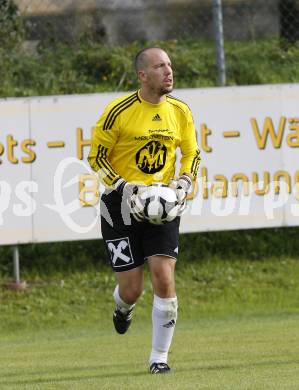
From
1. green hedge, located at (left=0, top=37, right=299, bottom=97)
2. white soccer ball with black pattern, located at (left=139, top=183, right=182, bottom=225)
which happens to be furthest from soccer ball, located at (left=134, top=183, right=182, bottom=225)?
green hedge, located at (left=0, top=37, right=299, bottom=97)

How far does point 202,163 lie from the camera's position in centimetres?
1444

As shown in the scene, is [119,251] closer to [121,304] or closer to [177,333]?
[121,304]

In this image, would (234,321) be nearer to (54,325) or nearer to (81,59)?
(54,325)

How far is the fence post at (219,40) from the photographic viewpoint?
1575 centimetres

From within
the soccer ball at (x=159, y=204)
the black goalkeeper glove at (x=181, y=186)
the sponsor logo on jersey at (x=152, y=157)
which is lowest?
the soccer ball at (x=159, y=204)

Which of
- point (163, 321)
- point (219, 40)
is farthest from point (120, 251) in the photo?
point (219, 40)

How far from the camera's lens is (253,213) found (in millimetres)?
14672

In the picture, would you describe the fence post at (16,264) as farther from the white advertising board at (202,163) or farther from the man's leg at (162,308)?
the man's leg at (162,308)

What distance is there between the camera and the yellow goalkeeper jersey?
8906 mm

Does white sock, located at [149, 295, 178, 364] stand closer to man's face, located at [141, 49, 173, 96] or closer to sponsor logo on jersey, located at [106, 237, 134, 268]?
sponsor logo on jersey, located at [106, 237, 134, 268]

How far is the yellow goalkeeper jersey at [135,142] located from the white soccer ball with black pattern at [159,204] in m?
0.16

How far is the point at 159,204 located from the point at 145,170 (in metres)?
0.43

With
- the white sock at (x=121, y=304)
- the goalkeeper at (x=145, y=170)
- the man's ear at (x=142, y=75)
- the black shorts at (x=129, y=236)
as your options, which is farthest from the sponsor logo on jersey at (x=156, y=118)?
the white sock at (x=121, y=304)

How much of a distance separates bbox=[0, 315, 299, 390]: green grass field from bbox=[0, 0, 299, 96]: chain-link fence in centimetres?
476
